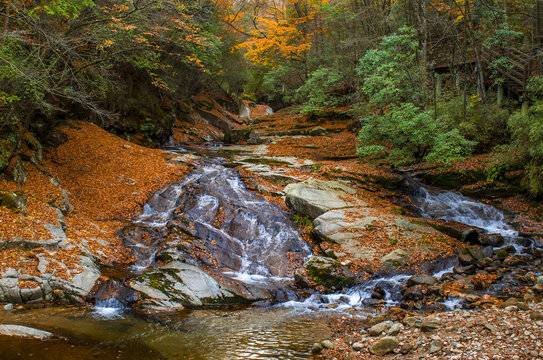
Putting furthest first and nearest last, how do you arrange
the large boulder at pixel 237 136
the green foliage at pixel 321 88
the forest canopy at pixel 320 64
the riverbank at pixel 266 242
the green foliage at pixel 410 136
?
the large boulder at pixel 237 136 → the green foliage at pixel 321 88 → the green foliage at pixel 410 136 → the forest canopy at pixel 320 64 → the riverbank at pixel 266 242

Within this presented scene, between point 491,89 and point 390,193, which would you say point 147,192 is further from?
point 491,89

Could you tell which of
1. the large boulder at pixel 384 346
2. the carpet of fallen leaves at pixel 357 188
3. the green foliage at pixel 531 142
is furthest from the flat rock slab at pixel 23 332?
the green foliage at pixel 531 142

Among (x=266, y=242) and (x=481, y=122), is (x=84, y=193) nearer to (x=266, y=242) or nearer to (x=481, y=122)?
(x=266, y=242)

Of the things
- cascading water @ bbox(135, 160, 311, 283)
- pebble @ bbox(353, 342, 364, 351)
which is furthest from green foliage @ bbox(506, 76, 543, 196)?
pebble @ bbox(353, 342, 364, 351)

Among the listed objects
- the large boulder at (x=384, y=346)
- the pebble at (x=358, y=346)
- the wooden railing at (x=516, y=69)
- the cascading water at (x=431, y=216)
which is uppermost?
the wooden railing at (x=516, y=69)

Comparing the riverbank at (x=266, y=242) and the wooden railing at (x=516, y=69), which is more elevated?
the wooden railing at (x=516, y=69)

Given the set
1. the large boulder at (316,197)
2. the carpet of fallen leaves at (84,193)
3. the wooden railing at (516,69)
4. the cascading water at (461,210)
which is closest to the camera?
the carpet of fallen leaves at (84,193)

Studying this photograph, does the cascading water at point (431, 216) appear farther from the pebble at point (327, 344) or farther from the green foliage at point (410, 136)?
the pebble at point (327, 344)

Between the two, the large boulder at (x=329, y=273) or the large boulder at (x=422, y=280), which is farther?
the large boulder at (x=329, y=273)

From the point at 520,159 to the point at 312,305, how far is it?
9.76 metres

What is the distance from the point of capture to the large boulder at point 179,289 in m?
6.48

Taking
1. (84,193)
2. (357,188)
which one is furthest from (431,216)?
(84,193)

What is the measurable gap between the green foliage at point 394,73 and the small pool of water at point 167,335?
33.9 ft

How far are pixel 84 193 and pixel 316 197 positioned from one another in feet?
26.2
